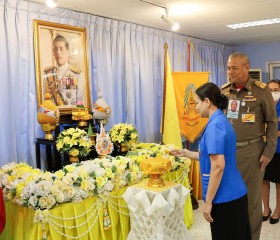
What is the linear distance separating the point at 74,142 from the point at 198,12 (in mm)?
1959

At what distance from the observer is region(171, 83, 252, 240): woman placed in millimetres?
1922

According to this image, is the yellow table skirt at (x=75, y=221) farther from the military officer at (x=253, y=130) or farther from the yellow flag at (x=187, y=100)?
the yellow flag at (x=187, y=100)

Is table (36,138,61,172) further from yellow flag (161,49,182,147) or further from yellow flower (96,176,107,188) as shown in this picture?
yellow flag (161,49,182,147)

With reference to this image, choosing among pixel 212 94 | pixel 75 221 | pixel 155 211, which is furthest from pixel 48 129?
pixel 212 94

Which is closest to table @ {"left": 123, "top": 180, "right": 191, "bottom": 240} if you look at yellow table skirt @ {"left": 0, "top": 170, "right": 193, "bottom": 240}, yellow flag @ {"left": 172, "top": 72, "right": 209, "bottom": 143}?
yellow table skirt @ {"left": 0, "top": 170, "right": 193, "bottom": 240}

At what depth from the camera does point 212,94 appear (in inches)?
78.7

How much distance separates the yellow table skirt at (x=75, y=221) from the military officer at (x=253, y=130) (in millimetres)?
1015

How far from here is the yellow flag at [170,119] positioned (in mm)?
4129

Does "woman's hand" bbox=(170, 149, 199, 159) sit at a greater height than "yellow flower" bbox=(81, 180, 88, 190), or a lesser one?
greater

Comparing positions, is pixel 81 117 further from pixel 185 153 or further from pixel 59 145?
pixel 185 153

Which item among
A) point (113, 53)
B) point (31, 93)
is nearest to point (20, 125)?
point (31, 93)

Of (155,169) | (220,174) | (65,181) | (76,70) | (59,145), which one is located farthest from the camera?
(76,70)

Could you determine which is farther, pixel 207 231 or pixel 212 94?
pixel 207 231

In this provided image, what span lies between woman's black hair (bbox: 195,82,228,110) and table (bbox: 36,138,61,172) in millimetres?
1484
